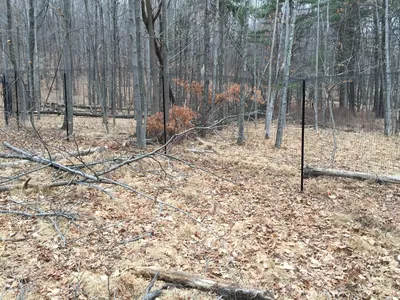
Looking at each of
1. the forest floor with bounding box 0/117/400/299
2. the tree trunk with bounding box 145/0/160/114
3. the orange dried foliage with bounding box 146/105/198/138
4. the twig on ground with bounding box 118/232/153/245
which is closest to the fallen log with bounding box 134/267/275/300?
the forest floor with bounding box 0/117/400/299

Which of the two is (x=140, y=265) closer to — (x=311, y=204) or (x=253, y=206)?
(x=253, y=206)

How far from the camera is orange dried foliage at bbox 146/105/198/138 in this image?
29.0 feet

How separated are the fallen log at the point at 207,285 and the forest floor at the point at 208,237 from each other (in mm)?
68

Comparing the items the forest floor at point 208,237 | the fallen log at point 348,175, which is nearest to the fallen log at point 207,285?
the forest floor at point 208,237

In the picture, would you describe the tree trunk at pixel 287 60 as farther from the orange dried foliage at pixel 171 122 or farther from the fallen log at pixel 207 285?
the fallen log at pixel 207 285

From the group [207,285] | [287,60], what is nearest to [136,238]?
[207,285]

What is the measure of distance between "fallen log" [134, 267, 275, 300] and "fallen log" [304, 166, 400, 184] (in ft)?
12.9

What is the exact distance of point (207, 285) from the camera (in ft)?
9.34

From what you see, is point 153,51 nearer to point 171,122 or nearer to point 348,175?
point 171,122

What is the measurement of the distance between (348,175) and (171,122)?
4915 mm

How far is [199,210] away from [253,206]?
0.89 meters

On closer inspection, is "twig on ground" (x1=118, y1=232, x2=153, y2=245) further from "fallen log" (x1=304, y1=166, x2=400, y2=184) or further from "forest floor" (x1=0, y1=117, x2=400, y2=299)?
"fallen log" (x1=304, y1=166, x2=400, y2=184)

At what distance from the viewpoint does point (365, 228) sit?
13.8ft

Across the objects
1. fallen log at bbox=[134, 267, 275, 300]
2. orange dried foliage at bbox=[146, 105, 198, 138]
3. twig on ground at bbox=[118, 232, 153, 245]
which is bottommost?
fallen log at bbox=[134, 267, 275, 300]
